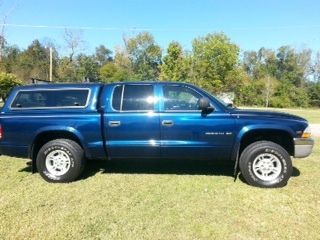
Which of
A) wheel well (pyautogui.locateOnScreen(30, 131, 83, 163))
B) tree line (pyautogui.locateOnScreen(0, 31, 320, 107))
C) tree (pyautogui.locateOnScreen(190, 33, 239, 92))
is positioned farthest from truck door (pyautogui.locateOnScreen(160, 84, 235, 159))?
tree (pyautogui.locateOnScreen(190, 33, 239, 92))

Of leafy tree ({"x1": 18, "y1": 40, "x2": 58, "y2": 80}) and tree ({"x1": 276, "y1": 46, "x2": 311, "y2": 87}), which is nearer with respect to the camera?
leafy tree ({"x1": 18, "y1": 40, "x2": 58, "y2": 80})

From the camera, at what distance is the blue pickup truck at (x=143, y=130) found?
660 centimetres

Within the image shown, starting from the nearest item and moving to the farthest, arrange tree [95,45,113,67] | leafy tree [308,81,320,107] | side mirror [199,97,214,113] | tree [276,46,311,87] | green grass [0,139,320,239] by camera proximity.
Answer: green grass [0,139,320,239] < side mirror [199,97,214,113] < leafy tree [308,81,320,107] < tree [276,46,311,87] < tree [95,45,113,67]

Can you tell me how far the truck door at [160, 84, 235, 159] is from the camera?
21.8ft

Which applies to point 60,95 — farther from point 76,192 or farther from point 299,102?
point 299,102

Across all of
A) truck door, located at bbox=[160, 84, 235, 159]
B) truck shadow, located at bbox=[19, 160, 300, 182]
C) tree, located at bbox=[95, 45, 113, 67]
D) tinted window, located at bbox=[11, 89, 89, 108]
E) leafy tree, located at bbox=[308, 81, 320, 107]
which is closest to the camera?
truck door, located at bbox=[160, 84, 235, 159]

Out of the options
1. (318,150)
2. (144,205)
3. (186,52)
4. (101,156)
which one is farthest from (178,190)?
(186,52)

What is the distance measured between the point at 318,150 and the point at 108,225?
7.38 meters

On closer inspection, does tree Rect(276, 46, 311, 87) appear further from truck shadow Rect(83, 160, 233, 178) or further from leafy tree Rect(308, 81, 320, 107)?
truck shadow Rect(83, 160, 233, 178)

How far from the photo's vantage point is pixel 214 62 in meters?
49.5

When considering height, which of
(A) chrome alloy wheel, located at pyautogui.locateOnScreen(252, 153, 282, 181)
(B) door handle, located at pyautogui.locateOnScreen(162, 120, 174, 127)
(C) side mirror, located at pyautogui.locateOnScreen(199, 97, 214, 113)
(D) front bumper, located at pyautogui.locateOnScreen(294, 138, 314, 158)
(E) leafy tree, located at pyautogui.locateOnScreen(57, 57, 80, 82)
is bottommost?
(A) chrome alloy wheel, located at pyautogui.locateOnScreen(252, 153, 282, 181)

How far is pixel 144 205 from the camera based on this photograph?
5625 mm

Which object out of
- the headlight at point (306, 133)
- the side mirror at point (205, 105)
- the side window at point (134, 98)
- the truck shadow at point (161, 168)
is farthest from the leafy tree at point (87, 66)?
the headlight at point (306, 133)

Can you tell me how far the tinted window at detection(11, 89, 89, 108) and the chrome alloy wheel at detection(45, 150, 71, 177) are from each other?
901 mm
